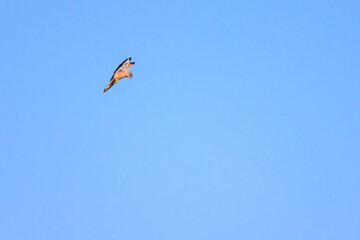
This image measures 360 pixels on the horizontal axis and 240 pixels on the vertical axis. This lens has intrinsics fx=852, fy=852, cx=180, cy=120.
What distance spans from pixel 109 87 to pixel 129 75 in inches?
148

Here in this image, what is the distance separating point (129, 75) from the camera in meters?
99.2

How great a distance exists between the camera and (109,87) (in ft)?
334
